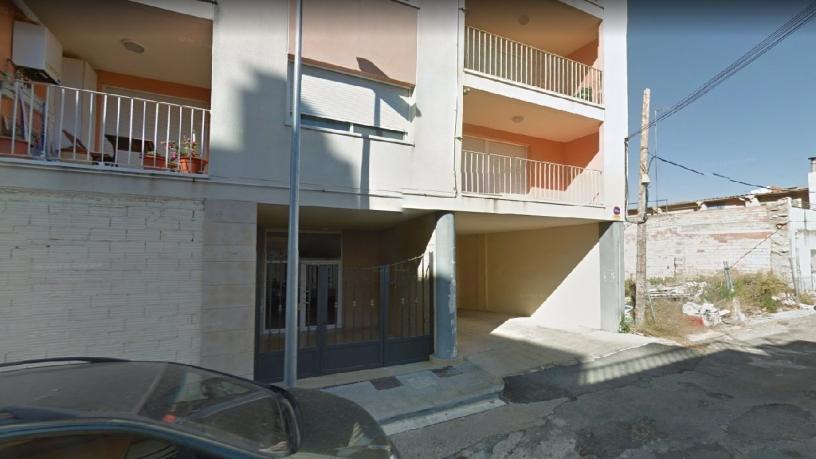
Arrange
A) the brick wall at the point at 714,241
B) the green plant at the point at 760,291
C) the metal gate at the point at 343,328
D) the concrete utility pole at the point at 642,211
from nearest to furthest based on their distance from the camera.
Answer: the metal gate at the point at 343,328 < the concrete utility pole at the point at 642,211 < the green plant at the point at 760,291 < the brick wall at the point at 714,241

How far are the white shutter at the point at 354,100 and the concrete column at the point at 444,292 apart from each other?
2058mm

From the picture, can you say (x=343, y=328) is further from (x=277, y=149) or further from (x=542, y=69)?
(x=542, y=69)

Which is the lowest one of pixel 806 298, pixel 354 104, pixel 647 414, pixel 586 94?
pixel 647 414

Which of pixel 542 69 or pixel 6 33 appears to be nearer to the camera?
pixel 6 33

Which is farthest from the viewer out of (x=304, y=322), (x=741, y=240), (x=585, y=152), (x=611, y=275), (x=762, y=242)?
(x=741, y=240)

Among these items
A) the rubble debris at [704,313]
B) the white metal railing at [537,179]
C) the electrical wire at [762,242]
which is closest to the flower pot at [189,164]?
the white metal railing at [537,179]

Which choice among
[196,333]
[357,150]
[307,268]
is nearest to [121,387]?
[196,333]

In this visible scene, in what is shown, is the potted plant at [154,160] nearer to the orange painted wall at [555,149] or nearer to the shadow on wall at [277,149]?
the shadow on wall at [277,149]

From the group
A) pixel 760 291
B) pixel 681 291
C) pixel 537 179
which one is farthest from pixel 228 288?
pixel 760 291

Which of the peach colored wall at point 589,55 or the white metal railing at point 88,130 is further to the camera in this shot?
the peach colored wall at point 589,55

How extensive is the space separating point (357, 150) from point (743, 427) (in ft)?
20.3

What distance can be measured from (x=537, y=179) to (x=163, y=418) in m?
9.38

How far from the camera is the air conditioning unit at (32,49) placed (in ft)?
15.6

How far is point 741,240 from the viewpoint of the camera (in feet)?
51.5
